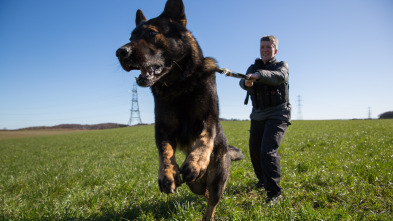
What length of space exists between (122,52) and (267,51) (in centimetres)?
265

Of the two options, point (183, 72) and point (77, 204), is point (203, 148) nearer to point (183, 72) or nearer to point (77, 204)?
point (183, 72)

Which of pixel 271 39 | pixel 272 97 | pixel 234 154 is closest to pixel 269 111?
pixel 272 97

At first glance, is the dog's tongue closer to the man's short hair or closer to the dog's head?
the dog's head

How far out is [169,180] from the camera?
7.43 ft

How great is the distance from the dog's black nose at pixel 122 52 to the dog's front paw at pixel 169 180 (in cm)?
134

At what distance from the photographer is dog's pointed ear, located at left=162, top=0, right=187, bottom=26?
3172mm

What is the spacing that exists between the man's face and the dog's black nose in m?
2.56

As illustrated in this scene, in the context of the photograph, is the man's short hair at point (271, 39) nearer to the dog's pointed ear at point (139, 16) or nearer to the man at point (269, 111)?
the man at point (269, 111)

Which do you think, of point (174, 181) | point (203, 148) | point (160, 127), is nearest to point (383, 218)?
point (203, 148)

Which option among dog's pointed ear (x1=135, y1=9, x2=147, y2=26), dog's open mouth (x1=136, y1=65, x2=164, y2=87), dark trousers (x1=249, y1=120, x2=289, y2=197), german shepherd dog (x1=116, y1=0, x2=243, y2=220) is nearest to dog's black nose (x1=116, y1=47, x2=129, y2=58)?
german shepherd dog (x1=116, y1=0, x2=243, y2=220)

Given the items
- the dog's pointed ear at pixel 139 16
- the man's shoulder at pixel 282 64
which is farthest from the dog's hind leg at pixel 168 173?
the man's shoulder at pixel 282 64

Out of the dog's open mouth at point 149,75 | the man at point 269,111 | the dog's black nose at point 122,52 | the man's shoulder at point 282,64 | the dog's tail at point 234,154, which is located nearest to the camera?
A: the dog's black nose at point 122,52

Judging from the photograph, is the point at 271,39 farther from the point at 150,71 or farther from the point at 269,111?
the point at 150,71

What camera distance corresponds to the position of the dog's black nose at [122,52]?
98.4 inches
